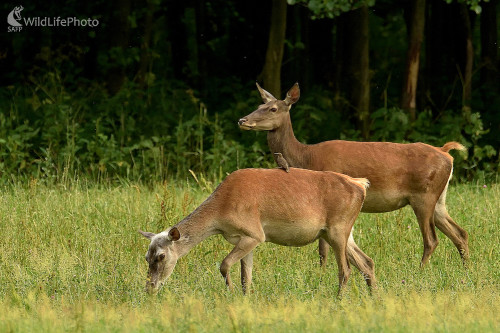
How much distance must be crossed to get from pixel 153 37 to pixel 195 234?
15236mm

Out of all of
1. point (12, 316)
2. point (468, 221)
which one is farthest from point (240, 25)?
point (12, 316)

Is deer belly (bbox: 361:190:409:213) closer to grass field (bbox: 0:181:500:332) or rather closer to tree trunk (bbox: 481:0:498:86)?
grass field (bbox: 0:181:500:332)

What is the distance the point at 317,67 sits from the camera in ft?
78.8

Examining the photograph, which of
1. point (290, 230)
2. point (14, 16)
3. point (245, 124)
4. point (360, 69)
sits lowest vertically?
point (290, 230)

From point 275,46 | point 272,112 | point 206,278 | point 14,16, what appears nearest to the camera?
point 206,278

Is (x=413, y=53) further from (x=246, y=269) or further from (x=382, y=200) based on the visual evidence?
(x=246, y=269)

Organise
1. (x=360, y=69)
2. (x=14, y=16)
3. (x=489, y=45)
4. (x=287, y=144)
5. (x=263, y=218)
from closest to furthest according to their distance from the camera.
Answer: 1. (x=263, y=218)
2. (x=287, y=144)
3. (x=360, y=69)
4. (x=489, y=45)
5. (x=14, y=16)

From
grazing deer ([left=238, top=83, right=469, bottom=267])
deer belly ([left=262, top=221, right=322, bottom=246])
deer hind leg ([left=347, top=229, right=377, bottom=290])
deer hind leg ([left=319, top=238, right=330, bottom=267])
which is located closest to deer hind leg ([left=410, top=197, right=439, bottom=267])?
grazing deer ([left=238, top=83, right=469, bottom=267])

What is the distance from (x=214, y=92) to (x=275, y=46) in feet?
15.0

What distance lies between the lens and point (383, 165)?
9.65 m

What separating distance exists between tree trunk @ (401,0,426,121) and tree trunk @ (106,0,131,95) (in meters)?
5.22

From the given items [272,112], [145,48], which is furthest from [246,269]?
[145,48]

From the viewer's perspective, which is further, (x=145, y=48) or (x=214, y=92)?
(x=214, y=92)

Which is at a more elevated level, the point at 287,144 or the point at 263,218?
the point at 287,144
